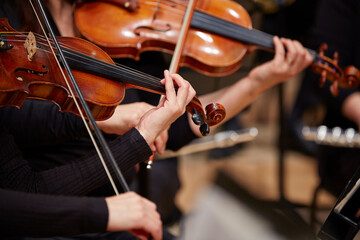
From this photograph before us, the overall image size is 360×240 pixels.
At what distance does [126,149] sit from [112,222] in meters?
0.14

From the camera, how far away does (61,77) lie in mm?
501

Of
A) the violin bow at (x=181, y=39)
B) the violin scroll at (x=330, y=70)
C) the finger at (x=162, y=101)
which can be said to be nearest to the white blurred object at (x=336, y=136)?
the violin scroll at (x=330, y=70)

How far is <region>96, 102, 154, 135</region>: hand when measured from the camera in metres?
0.62

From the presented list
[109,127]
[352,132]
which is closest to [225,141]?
[352,132]

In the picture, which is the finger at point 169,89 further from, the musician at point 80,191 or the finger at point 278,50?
the finger at point 278,50

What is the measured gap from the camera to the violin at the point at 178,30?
2.31 ft

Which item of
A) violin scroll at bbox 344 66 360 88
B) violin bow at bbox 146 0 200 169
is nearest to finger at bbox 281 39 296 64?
violin scroll at bbox 344 66 360 88

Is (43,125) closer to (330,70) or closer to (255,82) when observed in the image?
(255,82)

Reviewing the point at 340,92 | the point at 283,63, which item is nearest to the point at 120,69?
the point at 283,63

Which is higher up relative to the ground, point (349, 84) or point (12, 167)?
point (349, 84)

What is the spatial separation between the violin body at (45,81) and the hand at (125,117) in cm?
8

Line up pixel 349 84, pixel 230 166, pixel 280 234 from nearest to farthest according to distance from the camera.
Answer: pixel 349 84
pixel 280 234
pixel 230 166

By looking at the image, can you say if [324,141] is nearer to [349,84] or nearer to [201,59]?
[349,84]

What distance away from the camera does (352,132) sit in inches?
40.0
